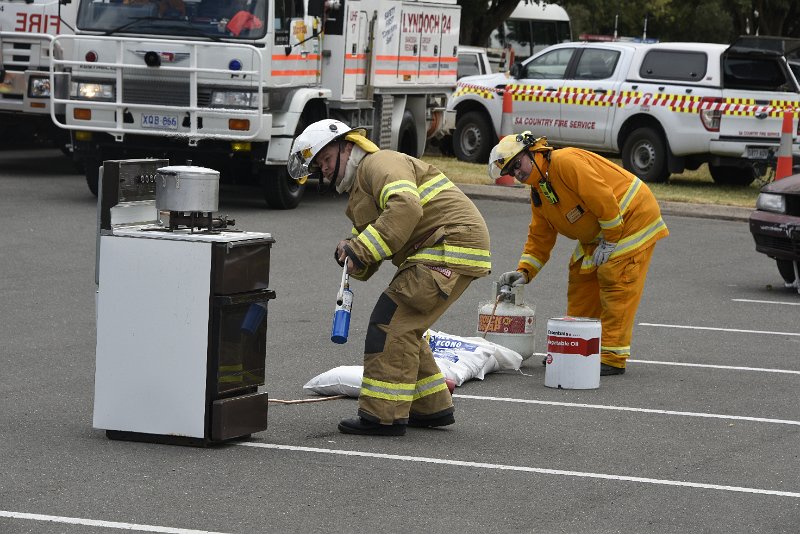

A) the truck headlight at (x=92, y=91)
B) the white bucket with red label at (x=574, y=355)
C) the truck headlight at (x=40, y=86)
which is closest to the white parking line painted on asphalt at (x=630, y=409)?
the white bucket with red label at (x=574, y=355)

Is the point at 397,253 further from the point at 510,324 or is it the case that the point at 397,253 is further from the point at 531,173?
the point at 510,324

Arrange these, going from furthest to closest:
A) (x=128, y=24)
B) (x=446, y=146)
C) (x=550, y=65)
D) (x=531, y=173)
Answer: (x=446, y=146) < (x=550, y=65) < (x=128, y=24) < (x=531, y=173)

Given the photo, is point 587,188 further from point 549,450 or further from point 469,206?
point 549,450

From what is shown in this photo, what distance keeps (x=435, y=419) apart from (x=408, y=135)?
13725 mm

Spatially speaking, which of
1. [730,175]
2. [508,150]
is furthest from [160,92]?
[730,175]

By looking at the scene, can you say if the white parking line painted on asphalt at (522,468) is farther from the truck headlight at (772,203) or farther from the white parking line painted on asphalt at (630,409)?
the truck headlight at (772,203)

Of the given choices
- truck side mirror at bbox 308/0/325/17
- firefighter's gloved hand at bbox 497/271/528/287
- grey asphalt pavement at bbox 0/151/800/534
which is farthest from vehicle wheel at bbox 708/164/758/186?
firefighter's gloved hand at bbox 497/271/528/287

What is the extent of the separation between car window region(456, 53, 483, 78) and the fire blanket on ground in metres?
20.4

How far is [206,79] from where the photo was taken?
50.9 feet

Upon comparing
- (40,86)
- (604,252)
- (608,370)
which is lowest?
(608,370)

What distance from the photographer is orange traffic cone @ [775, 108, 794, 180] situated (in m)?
17.9

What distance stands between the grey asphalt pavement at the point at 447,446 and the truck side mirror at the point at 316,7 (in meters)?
4.93

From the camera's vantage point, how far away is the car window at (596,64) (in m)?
21.2

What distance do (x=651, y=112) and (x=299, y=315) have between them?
1090 cm
